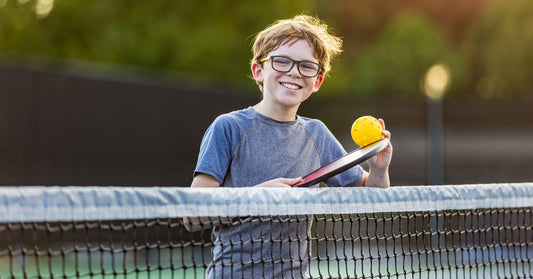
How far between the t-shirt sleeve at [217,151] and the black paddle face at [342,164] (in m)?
0.27

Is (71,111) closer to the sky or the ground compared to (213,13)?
closer to the ground

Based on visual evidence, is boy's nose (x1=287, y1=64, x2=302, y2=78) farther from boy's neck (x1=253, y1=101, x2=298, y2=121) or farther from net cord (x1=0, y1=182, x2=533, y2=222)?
net cord (x1=0, y1=182, x2=533, y2=222)

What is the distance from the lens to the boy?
3.37 meters

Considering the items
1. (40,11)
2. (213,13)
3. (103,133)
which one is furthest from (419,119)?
(40,11)

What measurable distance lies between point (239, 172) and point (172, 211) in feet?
1.52

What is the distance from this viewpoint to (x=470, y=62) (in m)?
44.5

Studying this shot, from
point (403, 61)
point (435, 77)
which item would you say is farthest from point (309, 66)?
point (403, 61)

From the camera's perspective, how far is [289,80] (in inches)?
140

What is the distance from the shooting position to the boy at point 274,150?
11.0ft

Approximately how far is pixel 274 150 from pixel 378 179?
488 mm

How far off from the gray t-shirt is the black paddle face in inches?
5.6

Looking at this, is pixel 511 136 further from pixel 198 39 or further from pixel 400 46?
pixel 400 46

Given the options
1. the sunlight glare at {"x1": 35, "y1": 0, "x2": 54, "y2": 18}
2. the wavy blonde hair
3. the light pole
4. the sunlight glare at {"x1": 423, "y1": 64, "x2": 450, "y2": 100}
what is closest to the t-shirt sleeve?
the wavy blonde hair

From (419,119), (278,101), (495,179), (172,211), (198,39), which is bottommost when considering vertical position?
(172,211)
